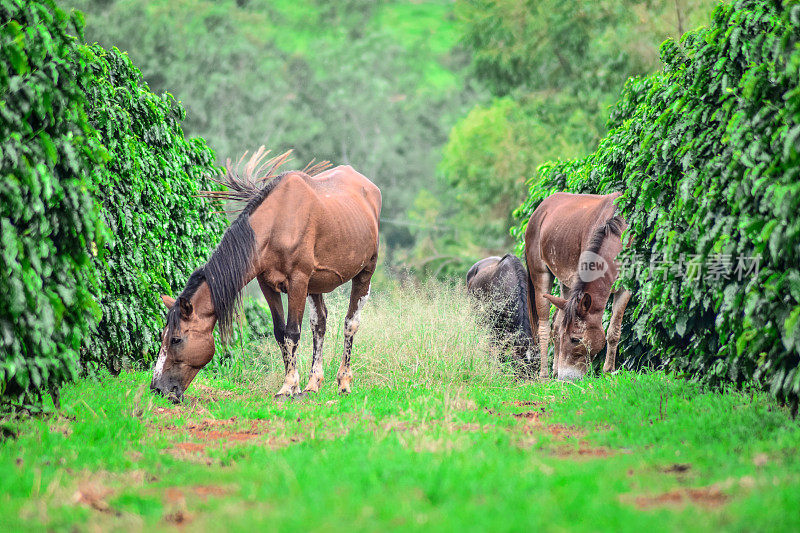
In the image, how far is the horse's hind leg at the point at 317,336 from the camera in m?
8.75

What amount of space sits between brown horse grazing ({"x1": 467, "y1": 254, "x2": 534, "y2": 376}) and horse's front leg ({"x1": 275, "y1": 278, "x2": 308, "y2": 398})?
3074 millimetres

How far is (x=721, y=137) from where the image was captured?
20.5 ft

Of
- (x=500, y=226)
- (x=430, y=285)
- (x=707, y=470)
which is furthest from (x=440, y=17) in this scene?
(x=707, y=470)

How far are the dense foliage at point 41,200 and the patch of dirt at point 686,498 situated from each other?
4161mm

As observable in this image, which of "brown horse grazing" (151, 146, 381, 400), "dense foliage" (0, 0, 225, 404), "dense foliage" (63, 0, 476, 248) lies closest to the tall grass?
"brown horse grazing" (151, 146, 381, 400)

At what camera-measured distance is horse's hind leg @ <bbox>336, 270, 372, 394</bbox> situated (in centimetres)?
890

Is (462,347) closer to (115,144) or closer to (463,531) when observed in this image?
(115,144)

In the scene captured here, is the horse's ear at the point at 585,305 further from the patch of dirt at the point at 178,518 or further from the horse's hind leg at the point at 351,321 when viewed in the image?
the patch of dirt at the point at 178,518

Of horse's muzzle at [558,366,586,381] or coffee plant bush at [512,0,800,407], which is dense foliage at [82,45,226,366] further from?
coffee plant bush at [512,0,800,407]

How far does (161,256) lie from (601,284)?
5.44 m

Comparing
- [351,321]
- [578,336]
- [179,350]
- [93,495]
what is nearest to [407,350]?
[351,321]

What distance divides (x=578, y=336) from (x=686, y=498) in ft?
17.5

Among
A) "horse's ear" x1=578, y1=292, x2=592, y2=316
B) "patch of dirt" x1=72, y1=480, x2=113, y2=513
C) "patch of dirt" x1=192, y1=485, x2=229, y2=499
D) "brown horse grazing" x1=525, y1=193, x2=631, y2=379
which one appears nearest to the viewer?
"patch of dirt" x1=72, y1=480, x2=113, y2=513

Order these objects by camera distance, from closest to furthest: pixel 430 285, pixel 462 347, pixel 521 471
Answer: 1. pixel 521 471
2. pixel 462 347
3. pixel 430 285
